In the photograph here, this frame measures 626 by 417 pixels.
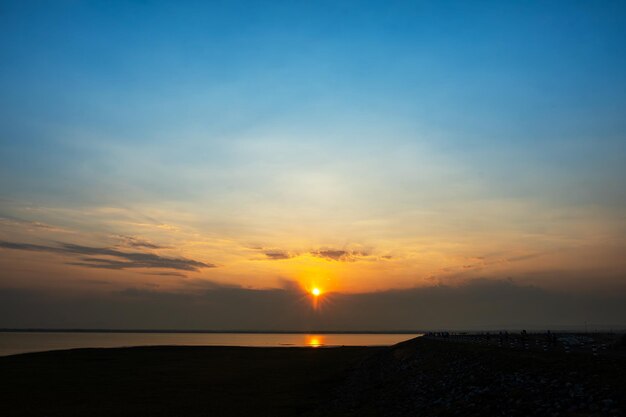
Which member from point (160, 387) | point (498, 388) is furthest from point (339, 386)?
point (498, 388)

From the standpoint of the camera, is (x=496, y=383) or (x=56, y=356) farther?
(x=56, y=356)

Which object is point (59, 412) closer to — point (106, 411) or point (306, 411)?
point (106, 411)

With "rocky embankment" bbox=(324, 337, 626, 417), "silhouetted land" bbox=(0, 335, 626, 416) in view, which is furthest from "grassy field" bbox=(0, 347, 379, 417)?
"rocky embankment" bbox=(324, 337, 626, 417)

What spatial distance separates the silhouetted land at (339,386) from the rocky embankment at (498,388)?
0.24ft

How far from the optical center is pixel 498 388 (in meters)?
26.4

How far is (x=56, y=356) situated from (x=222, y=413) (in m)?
69.1

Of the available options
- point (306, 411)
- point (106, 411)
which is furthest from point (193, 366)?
point (306, 411)

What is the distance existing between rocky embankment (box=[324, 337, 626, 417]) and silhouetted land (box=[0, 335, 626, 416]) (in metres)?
0.07

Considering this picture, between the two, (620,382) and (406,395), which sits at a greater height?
(620,382)

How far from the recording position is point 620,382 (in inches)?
802

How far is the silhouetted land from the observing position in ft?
74.5

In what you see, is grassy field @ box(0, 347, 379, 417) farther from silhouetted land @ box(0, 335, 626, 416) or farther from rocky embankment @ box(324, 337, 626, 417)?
rocky embankment @ box(324, 337, 626, 417)

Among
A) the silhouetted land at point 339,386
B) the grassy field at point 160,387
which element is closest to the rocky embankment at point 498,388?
the silhouetted land at point 339,386

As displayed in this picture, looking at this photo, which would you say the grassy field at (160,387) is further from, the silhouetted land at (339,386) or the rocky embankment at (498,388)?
the rocky embankment at (498,388)
